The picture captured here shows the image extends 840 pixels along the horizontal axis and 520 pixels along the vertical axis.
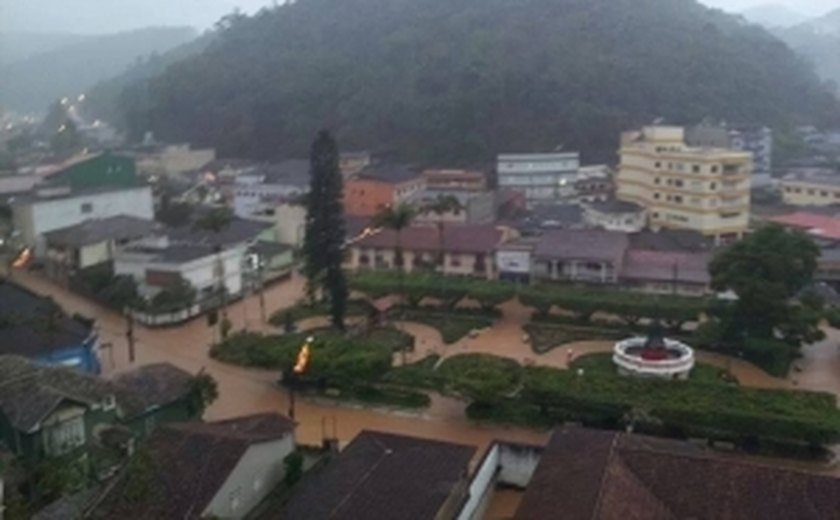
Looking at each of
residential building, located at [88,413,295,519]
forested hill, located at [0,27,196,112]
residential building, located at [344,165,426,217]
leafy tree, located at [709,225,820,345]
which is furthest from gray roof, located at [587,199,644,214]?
forested hill, located at [0,27,196,112]

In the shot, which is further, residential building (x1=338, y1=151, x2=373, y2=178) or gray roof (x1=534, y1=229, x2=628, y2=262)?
residential building (x1=338, y1=151, x2=373, y2=178)

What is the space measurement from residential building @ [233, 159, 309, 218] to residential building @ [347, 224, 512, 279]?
9.01m

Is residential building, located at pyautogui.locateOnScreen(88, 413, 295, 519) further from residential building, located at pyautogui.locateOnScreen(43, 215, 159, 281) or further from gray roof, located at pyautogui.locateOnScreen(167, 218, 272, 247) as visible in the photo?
residential building, located at pyautogui.locateOnScreen(43, 215, 159, 281)

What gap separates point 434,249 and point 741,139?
27.3 meters

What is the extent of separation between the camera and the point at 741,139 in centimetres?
5347

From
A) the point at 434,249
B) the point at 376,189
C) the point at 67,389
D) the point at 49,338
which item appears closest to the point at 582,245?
the point at 434,249

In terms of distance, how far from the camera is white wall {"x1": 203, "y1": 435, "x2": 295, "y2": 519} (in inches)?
598

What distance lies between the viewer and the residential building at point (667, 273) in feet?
99.5

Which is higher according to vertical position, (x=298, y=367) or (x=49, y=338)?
(x=49, y=338)

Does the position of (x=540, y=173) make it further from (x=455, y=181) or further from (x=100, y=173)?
(x=100, y=173)

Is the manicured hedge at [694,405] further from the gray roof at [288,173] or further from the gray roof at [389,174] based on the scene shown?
the gray roof at [288,173]

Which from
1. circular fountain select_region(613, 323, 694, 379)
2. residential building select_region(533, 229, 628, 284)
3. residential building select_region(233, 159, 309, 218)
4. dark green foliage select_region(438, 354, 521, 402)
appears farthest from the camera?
residential building select_region(233, 159, 309, 218)

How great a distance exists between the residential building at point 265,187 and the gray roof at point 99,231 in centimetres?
855

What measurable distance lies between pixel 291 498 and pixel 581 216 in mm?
28094
